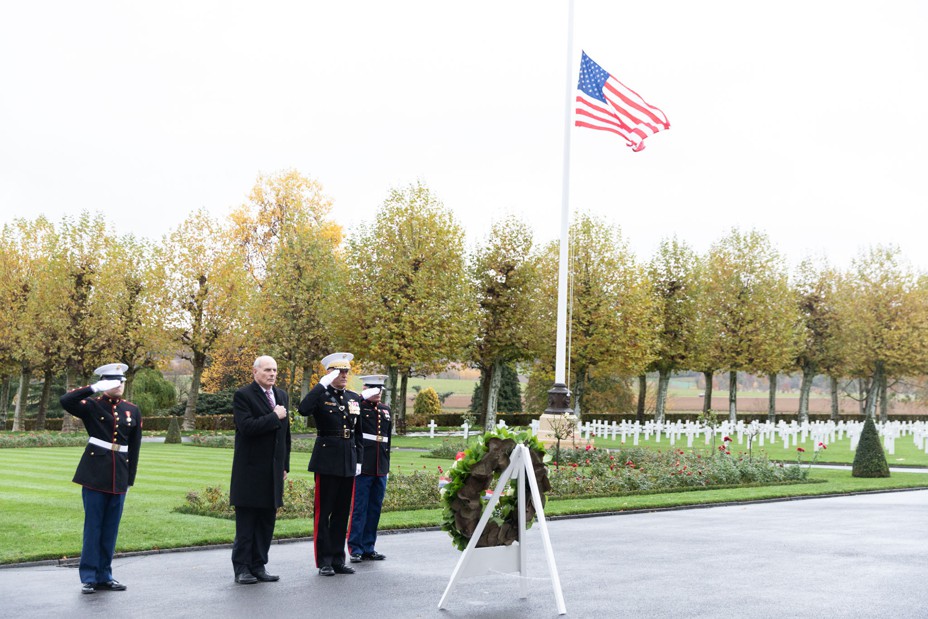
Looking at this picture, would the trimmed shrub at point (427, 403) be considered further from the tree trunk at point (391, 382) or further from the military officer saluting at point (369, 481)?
the military officer saluting at point (369, 481)

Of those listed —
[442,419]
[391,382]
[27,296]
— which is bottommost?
[442,419]

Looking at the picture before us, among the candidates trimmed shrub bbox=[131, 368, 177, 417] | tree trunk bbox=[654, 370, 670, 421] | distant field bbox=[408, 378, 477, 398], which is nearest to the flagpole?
tree trunk bbox=[654, 370, 670, 421]

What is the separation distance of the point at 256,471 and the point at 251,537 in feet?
2.08

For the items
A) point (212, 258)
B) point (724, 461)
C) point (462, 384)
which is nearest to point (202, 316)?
point (212, 258)

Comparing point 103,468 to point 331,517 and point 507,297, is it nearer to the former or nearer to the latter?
point 331,517

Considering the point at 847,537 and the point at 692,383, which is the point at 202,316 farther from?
→ the point at 692,383

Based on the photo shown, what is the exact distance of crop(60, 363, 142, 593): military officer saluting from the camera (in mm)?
9078

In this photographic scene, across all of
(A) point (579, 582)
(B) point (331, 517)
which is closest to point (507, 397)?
(B) point (331, 517)

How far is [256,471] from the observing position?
9.46 meters

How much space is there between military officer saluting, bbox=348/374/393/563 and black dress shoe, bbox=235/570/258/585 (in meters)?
1.60

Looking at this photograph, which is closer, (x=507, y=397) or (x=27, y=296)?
(x=27, y=296)

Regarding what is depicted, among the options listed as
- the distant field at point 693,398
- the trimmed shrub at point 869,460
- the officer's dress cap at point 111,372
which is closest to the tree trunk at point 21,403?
the distant field at point 693,398

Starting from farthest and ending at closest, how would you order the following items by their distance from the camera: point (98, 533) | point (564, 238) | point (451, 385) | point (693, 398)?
point (451, 385), point (693, 398), point (564, 238), point (98, 533)

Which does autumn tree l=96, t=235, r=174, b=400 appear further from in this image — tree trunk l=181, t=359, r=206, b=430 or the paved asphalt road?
the paved asphalt road
